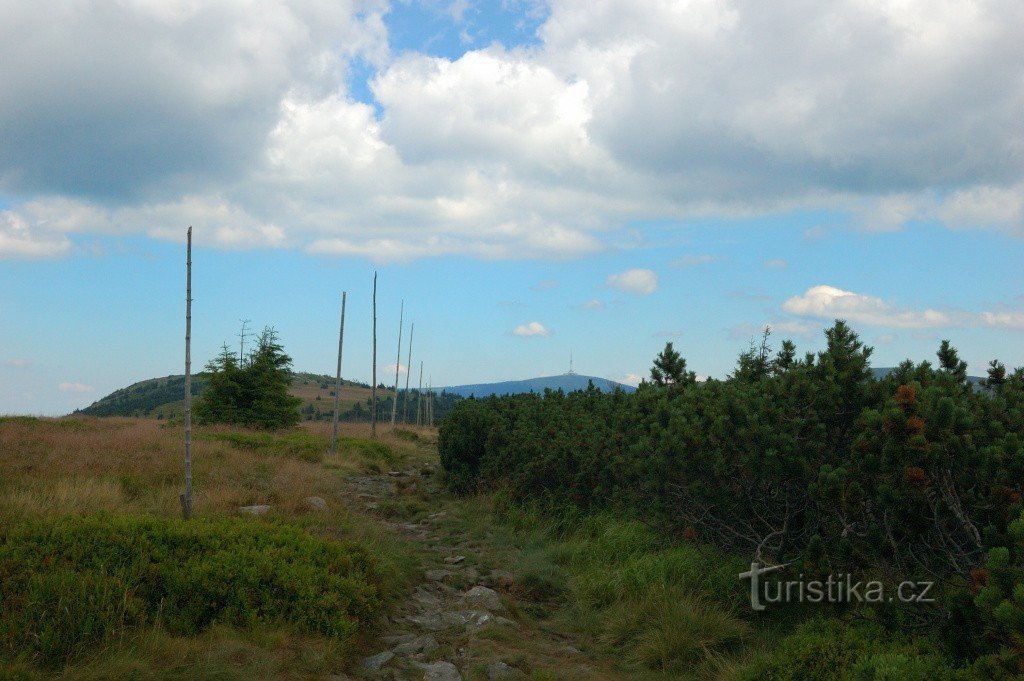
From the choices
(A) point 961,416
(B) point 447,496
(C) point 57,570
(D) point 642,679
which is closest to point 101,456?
(B) point 447,496

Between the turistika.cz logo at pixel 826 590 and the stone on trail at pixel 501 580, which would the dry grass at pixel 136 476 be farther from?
the turistika.cz logo at pixel 826 590

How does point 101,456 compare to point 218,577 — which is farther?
point 101,456

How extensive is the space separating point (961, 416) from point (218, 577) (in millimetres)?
→ 6518

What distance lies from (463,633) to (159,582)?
2.95 meters

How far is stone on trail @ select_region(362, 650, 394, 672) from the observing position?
19.6ft

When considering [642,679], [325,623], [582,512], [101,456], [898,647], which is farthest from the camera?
[101,456]

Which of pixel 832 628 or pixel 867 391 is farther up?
pixel 867 391

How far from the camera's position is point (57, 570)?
19.7 feet

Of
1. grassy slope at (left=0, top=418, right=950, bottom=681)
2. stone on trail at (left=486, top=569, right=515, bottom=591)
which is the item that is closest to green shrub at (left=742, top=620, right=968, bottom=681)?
grassy slope at (left=0, top=418, right=950, bottom=681)

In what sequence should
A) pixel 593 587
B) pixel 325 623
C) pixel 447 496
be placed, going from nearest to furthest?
pixel 325 623, pixel 593 587, pixel 447 496

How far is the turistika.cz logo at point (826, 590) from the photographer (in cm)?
514

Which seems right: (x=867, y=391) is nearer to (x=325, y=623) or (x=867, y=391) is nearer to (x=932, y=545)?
(x=932, y=545)

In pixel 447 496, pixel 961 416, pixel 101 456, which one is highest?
pixel 961 416

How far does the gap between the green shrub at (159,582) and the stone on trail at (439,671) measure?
2.64ft
